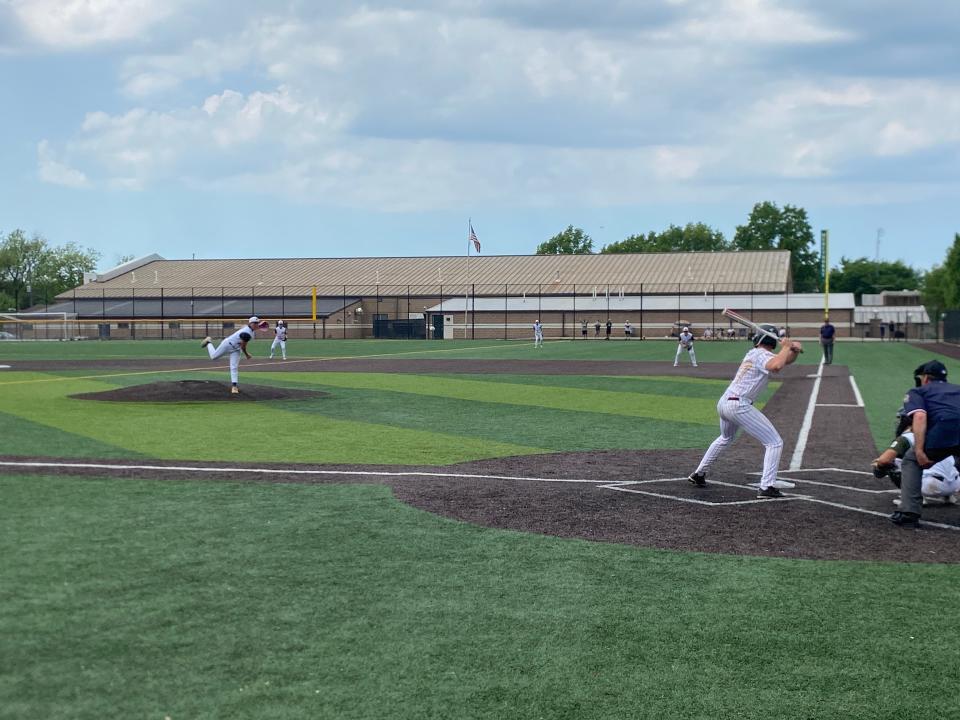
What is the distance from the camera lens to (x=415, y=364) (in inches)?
1657

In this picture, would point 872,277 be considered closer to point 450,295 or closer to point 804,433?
point 450,295

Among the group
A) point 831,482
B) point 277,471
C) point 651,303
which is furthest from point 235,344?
point 651,303

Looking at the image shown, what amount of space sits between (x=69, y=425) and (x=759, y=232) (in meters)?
134

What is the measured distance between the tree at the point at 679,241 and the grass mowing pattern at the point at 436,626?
142302mm

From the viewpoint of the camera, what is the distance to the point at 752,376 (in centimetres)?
1170

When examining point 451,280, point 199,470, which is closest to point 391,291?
point 451,280

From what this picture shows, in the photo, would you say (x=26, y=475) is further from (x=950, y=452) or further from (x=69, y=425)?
(x=950, y=452)

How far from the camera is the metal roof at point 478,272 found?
104 metres

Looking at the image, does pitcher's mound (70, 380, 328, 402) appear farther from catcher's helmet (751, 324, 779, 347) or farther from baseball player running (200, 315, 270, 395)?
catcher's helmet (751, 324, 779, 347)

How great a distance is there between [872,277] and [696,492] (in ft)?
492

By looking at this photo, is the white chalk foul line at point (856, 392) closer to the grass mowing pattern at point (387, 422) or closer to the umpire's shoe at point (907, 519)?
the grass mowing pattern at point (387, 422)

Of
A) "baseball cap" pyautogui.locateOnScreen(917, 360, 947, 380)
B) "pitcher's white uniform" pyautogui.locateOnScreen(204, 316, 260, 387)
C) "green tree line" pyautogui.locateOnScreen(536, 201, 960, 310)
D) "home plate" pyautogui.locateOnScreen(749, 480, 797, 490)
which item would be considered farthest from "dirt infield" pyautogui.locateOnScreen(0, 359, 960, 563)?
"green tree line" pyautogui.locateOnScreen(536, 201, 960, 310)

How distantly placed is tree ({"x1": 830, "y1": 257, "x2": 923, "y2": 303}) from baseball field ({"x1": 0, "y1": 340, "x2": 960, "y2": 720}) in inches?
5532

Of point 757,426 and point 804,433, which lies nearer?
point 757,426
